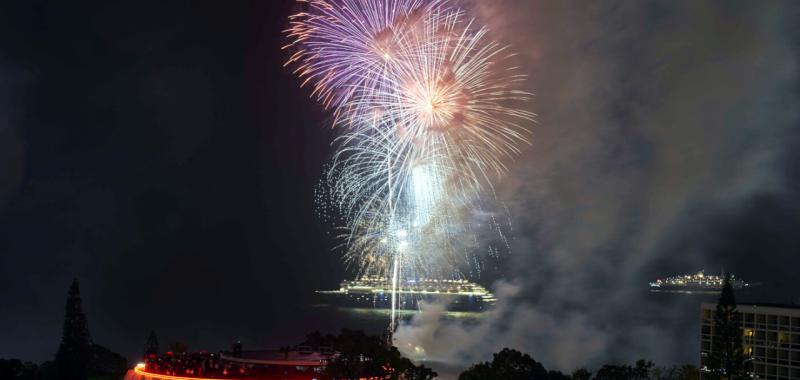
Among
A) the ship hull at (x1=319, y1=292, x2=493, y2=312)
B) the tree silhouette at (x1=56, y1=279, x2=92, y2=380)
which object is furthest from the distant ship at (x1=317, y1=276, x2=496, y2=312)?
the tree silhouette at (x1=56, y1=279, x2=92, y2=380)

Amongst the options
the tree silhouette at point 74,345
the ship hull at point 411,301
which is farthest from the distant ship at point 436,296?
the tree silhouette at point 74,345

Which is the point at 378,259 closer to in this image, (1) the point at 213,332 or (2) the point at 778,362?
(2) the point at 778,362

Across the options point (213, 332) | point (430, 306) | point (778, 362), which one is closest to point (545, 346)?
point (430, 306)

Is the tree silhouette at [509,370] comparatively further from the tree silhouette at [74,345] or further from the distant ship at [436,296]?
the distant ship at [436,296]

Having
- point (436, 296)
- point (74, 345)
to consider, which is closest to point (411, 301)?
point (436, 296)

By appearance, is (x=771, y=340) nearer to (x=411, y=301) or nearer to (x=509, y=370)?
(x=509, y=370)

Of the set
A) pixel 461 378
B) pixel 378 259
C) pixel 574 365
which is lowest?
pixel 574 365
